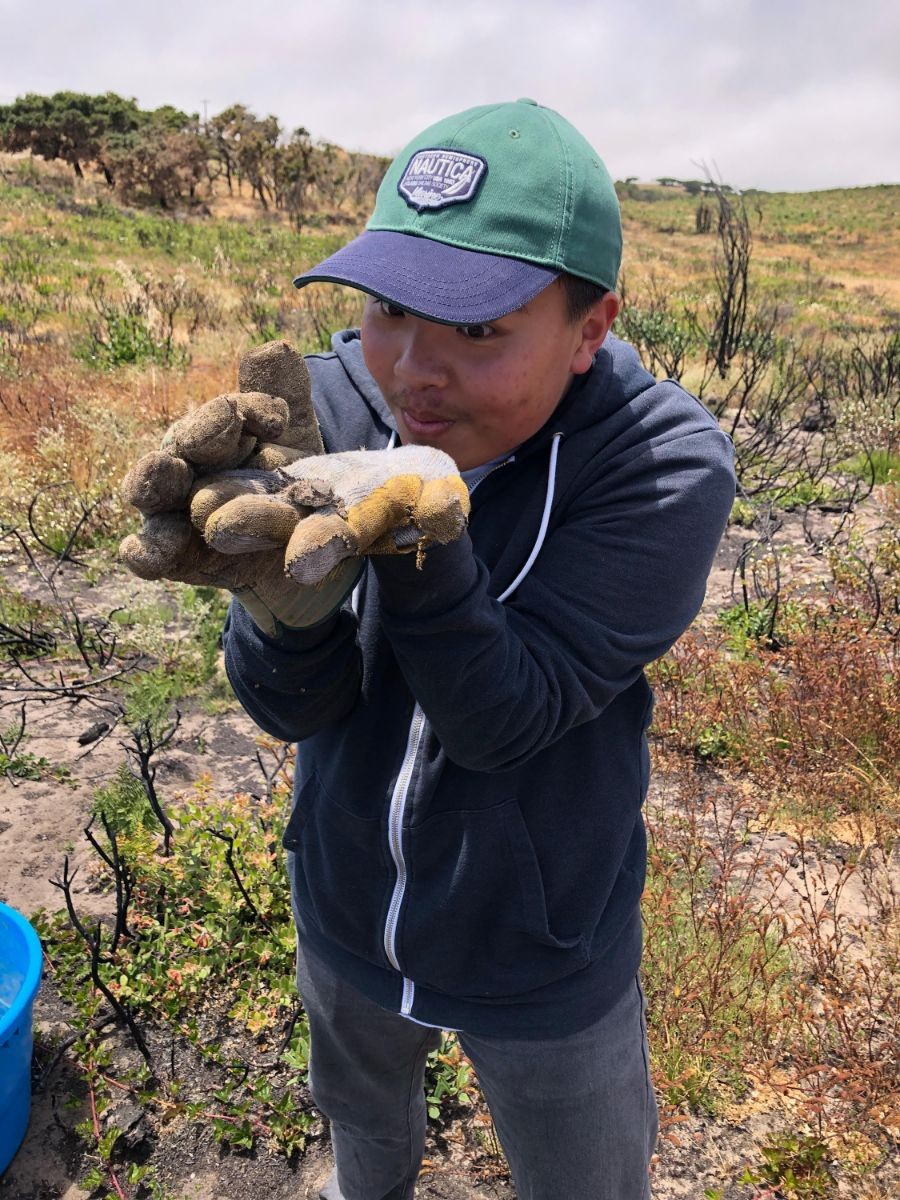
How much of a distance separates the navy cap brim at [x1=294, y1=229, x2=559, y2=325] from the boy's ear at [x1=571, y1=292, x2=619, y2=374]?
10 centimetres

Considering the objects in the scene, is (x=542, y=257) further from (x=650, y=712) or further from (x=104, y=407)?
(x=104, y=407)

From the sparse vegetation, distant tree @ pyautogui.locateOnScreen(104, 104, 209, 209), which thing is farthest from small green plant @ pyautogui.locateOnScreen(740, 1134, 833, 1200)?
distant tree @ pyautogui.locateOnScreen(104, 104, 209, 209)

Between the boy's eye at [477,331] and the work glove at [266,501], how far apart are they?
0.68 feet

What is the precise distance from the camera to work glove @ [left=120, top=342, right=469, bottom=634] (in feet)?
2.81

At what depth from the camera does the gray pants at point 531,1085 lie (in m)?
1.30

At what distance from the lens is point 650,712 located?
53.2 inches

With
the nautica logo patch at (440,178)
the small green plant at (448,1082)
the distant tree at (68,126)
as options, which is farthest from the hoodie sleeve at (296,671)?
the distant tree at (68,126)

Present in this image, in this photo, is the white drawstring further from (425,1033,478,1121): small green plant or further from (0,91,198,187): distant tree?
(0,91,198,187): distant tree

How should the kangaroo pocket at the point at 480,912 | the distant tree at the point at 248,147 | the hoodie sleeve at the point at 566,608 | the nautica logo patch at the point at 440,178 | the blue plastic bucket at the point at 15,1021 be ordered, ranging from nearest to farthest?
the hoodie sleeve at the point at 566,608 → the nautica logo patch at the point at 440,178 → the kangaroo pocket at the point at 480,912 → the blue plastic bucket at the point at 15,1021 → the distant tree at the point at 248,147

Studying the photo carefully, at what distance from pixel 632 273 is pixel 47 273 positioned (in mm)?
16250

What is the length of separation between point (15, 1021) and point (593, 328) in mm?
1843

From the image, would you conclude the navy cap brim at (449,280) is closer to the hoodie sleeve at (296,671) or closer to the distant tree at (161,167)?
the hoodie sleeve at (296,671)

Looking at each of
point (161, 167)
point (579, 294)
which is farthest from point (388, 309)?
point (161, 167)

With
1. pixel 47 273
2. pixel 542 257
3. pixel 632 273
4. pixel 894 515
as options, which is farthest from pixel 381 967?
pixel 632 273
